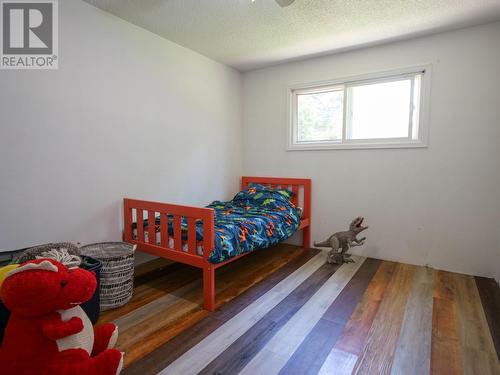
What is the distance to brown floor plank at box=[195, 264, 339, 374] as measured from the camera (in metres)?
1.42

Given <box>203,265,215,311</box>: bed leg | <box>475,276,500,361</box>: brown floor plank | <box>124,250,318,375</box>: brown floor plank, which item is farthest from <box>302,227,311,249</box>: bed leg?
<box>203,265,215,311</box>: bed leg

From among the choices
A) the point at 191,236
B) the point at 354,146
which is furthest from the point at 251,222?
the point at 354,146

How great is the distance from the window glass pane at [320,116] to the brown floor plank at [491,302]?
187 cm

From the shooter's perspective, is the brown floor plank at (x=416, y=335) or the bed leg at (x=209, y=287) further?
the bed leg at (x=209, y=287)

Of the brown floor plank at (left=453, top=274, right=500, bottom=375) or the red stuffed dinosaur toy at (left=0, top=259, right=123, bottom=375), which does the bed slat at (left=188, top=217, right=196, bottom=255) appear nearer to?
the red stuffed dinosaur toy at (left=0, top=259, right=123, bottom=375)

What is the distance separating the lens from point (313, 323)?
1.81 m

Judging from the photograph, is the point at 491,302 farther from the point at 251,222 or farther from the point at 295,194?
the point at 295,194

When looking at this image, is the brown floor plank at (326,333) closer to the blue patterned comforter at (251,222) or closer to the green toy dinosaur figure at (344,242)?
the green toy dinosaur figure at (344,242)

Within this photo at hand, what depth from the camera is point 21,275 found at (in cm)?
108

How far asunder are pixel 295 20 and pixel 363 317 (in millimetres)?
2329

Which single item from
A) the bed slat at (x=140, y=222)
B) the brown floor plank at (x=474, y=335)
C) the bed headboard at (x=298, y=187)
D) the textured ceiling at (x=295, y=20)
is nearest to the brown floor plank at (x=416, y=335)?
the brown floor plank at (x=474, y=335)

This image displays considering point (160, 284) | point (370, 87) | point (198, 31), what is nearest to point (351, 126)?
point (370, 87)

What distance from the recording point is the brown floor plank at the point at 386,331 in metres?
1.44

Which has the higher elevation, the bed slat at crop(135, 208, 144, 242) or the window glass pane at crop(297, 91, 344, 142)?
the window glass pane at crop(297, 91, 344, 142)
